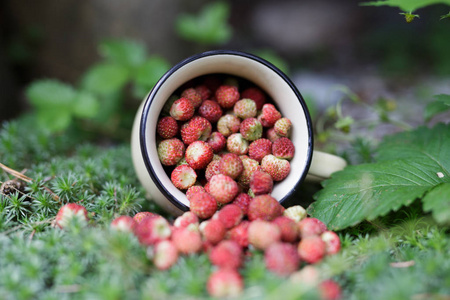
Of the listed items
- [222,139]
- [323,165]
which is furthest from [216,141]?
[323,165]

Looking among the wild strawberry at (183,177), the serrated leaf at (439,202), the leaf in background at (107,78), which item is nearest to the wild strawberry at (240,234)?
the wild strawberry at (183,177)

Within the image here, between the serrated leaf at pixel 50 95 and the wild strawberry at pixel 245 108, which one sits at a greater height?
the serrated leaf at pixel 50 95

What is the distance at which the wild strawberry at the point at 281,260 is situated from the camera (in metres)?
0.86

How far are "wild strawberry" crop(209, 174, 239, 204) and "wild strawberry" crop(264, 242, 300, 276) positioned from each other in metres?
0.22

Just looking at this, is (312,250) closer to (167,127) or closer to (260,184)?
(260,184)

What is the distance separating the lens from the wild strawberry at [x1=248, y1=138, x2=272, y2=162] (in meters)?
1.19

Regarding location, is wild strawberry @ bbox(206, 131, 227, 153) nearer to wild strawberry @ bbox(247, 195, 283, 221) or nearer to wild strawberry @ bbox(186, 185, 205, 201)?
wild strawberry @ bbox(186, 185, 205, 201)

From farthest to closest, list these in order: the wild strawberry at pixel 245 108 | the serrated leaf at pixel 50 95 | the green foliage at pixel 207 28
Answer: the green foliage at pixel 207 28, the serrated leaf at pixel 50 95, the wild strawberry at pixel 245 108

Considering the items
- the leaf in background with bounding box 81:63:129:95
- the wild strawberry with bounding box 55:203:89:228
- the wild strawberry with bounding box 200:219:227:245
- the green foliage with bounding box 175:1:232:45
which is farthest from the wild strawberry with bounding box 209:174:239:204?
the green foliage with bounding box 175:1:232:45

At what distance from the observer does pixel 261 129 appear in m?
1.23

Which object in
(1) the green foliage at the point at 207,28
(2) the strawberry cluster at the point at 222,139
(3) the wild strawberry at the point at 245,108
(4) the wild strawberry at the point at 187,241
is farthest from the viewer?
(1) the green foliage at the point at 207,28

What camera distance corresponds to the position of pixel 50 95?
1.90m

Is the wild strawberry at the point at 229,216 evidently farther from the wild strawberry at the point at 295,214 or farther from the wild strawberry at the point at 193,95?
the wild strawberry at the point at 193,95

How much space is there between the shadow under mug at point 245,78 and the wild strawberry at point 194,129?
9cm
